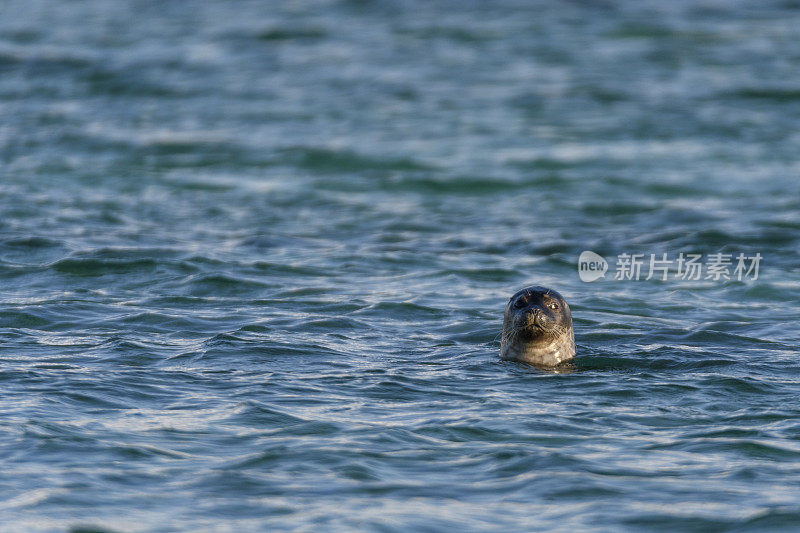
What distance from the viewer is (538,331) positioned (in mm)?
10102

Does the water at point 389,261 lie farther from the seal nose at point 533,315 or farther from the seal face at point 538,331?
the seal nose at point 533,315

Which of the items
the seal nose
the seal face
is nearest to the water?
the seal face

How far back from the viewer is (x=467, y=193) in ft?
63.2

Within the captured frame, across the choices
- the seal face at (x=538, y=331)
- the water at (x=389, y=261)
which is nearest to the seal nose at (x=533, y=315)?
the seal face at (x=538, y=331)

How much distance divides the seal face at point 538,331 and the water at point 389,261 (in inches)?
7.8

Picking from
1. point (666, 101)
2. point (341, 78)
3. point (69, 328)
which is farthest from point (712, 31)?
point (69, 328)

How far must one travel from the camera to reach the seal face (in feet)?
33.2

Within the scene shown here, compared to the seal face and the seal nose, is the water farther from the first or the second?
the seal nose

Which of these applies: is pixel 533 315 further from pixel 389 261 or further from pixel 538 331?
pixel 389 261

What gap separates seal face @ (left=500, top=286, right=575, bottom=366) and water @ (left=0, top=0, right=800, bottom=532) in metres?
0.20

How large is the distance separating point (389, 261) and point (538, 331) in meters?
4.73

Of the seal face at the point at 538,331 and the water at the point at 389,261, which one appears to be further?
the seal face at the point at 538,331

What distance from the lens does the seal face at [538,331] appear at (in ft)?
33.2

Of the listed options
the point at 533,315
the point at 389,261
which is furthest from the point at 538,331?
the point at 389,261
